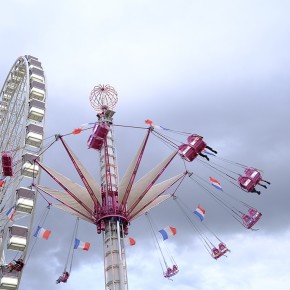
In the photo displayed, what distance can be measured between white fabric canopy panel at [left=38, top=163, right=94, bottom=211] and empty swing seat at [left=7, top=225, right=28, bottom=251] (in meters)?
A: 4.33

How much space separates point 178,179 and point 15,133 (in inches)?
475

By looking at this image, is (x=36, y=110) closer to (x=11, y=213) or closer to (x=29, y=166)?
(x=29, y=166)

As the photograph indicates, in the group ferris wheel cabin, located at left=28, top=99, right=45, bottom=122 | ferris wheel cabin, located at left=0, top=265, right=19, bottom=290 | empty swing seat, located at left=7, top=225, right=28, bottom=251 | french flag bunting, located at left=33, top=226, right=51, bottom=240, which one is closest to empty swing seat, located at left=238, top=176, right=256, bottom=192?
french flag bunting, located at left=33, top=226, right=51, bottom=240

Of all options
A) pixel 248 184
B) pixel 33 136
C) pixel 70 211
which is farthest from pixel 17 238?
pixel 248 184

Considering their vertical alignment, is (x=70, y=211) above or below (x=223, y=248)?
above

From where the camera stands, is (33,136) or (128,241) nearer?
(128,241)

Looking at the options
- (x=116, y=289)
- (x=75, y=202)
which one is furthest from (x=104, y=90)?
(x=116, y=289)

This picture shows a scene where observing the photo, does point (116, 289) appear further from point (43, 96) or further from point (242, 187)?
point (43, 96)

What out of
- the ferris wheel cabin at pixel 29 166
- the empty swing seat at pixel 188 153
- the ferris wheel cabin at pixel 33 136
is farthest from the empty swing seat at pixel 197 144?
the ferris wheel cabin at pixel 33 136

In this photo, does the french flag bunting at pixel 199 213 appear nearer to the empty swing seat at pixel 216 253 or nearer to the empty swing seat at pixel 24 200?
the empty swing seat at pixel 216 253

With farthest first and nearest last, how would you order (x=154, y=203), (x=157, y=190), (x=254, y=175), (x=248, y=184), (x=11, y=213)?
(x=154, y=203), (x=157, y=190), (x=254, y=175), (x=248, y=184), (x=11, y=213)

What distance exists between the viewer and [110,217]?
30688 millimetres

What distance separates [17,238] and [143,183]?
356 inches

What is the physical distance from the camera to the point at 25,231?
100 feet
